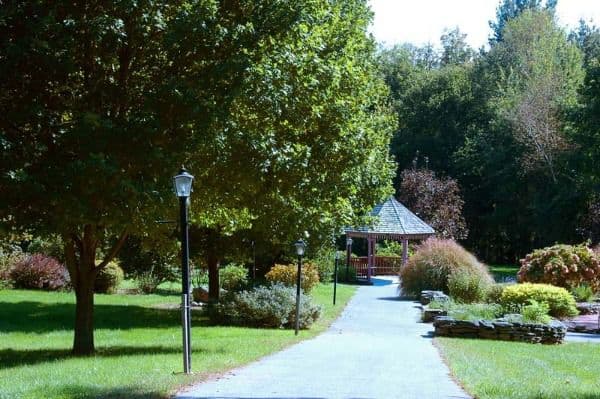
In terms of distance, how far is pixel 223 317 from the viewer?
826 inches

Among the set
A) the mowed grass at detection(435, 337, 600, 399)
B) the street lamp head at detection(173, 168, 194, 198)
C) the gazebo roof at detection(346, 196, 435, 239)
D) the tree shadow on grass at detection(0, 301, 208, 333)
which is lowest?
the mowed grass at detection(435, 337, 600, 399)

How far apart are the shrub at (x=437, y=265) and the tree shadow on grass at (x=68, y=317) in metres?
9.56

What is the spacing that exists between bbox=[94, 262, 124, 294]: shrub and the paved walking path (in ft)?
39.9

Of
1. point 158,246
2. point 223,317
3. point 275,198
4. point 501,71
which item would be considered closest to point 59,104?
point 275,198

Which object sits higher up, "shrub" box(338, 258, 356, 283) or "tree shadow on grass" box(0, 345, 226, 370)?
"shrub" box(338, 258, 356, 283)

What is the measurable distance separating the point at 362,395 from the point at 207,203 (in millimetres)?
6447

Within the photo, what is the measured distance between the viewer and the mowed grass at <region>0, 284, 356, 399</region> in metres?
9.43

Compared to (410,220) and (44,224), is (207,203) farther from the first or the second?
(410,220)

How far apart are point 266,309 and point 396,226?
20.3 m

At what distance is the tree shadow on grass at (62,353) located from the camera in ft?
43.5

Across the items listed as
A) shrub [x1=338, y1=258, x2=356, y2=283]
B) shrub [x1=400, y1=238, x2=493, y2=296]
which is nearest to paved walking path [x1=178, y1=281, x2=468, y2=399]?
shrub [x1=400, y1=238, x2=493, y2=296]

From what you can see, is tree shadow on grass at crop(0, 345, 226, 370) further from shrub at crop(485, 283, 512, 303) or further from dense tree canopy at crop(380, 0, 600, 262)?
dense tree canopy at crop(380, 0, 600, 262)

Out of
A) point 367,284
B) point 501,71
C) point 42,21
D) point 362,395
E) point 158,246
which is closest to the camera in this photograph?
point 362,395

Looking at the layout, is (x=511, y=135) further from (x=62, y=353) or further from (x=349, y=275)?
(x=62, y=353)
